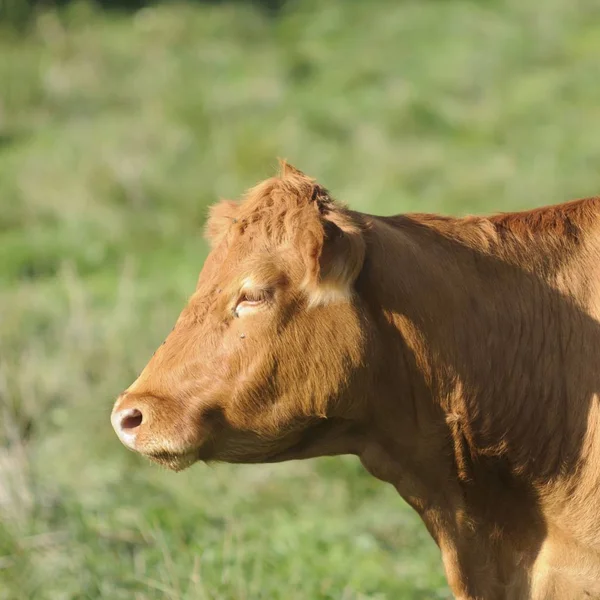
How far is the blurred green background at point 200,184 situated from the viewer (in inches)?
226

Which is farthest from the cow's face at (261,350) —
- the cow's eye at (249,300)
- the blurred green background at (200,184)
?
the blurred green background at (200,184)

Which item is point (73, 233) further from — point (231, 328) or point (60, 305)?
point (231, 328)

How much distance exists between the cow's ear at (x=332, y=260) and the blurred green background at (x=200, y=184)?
4.21 feet

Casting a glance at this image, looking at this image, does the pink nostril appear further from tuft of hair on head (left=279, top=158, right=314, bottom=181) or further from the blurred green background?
the blurred green background

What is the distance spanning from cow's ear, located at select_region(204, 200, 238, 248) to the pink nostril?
0.64 meters

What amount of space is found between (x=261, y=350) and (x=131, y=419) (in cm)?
46

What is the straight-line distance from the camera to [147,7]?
1988 centimetres

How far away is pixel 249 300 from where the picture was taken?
366 centimetres

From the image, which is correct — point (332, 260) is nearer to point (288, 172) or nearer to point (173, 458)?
point (288, 172)

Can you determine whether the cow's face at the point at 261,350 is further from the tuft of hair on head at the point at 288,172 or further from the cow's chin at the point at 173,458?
the tuft of hair on head at the point at 288,172

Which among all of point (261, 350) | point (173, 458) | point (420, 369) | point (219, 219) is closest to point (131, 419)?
point (173, 458)

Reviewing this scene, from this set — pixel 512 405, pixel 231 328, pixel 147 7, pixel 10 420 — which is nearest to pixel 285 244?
pixel 231 328

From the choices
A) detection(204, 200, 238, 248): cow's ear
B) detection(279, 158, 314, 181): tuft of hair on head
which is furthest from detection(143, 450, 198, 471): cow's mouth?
detection(279, 158, 314, 181): tuft of hair on head

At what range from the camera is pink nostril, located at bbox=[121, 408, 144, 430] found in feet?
12.0
